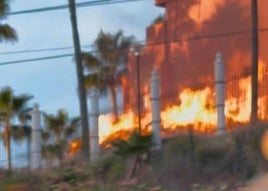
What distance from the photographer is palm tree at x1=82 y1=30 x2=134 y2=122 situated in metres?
39.3

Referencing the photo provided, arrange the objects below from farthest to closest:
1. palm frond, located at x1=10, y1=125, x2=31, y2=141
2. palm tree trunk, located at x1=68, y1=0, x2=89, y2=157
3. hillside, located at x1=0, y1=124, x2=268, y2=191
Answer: palm frond, located at x1=10, y1=125, x2=31, y2=141, palm tree trunk, located at x1=68, y1=0, x2=89, y2=157, hillside, located at x1=0, y1=124, x2=268, y2=191

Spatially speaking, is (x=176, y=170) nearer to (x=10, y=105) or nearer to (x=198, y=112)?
(x=198, y=112)

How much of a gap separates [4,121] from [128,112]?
6640mm

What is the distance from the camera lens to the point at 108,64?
40.1 meters

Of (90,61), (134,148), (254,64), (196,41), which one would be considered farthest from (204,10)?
(134,148)

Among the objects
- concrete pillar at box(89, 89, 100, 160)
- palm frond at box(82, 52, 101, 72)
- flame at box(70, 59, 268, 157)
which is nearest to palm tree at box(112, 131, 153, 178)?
flame at box(70, 59, 268, 157)

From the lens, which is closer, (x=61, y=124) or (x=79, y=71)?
(x=79, y=71)

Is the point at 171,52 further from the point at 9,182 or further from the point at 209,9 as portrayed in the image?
the point at 9,182

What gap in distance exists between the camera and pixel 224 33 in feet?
94.3

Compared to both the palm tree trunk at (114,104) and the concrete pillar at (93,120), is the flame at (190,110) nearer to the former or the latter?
the palm tree trunk at (114,104)

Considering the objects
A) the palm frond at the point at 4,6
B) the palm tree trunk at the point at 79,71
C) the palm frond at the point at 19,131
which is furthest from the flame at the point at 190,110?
the palm frond at the point at 4,6

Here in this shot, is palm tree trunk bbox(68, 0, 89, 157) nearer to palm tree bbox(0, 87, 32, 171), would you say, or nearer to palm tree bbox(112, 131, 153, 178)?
palm tree bbox(112, 131, 153, 178)

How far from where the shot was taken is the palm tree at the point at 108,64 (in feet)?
129

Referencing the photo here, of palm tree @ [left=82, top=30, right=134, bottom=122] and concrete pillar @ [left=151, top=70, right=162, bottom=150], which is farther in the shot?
palm tree @ [left=82, top=30, right=134, bottom=122]
